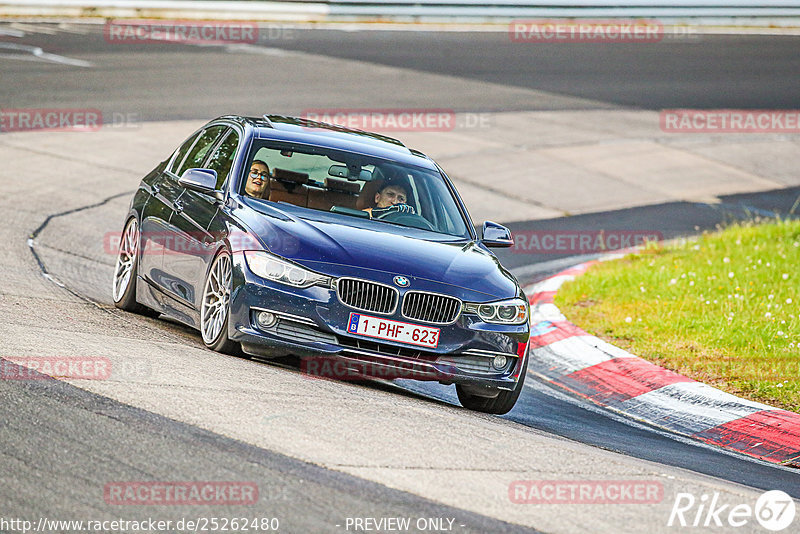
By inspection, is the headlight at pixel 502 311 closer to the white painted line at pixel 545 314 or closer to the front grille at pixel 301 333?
the front grille at pixel 301 333

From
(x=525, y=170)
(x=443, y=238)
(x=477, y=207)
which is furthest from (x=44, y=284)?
(x=525, y=170)

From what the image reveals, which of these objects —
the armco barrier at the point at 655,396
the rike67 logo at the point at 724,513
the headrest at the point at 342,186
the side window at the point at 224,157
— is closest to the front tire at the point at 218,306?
the side window at the point at 224,157

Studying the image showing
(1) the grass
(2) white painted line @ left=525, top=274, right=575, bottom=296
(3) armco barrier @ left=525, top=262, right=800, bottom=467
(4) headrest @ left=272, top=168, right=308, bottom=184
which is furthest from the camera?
(2) white painted line @ left=525, top=274, right=575, bottom=296

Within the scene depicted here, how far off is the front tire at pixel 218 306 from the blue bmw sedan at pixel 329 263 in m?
0.01

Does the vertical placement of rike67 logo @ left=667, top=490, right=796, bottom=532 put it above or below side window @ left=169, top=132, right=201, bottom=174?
below

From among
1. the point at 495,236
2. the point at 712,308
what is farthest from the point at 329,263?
the point at 712,308

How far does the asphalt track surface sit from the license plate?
673mm

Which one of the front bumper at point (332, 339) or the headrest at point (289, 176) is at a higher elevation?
the headrest at point (289, 176)

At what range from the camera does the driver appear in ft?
28.9

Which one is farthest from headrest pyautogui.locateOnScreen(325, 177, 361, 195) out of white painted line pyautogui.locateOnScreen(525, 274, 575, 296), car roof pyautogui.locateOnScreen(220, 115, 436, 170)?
white painted line pyautogui.locateOnScreen(525, 274, 575, 296)

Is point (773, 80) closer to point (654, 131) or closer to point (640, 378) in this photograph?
point (654, 131)

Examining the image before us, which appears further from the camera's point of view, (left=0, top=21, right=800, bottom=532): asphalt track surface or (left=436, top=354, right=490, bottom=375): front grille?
(left=436, top=354, right=490, bottom=375): front grille

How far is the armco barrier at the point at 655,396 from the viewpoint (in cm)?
809

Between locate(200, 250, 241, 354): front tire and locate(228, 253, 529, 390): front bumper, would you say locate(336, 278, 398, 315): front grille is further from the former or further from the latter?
locate(200, 250, 241, 354): front tire
